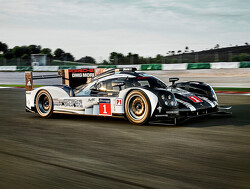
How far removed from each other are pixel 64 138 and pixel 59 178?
201 cm

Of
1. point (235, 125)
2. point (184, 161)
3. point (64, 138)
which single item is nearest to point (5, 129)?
point (64, 138)

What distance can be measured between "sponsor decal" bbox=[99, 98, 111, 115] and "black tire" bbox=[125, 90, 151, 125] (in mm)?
434

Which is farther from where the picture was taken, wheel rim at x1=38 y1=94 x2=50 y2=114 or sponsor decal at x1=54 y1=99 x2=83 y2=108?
wheel rim at x1=38 y1=94 x2=50 y2=114

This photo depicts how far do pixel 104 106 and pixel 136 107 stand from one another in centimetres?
74

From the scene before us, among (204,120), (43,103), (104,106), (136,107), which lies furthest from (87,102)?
(204,120)

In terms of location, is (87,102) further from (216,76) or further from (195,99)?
(216,76)

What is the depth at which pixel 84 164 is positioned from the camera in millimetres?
3801

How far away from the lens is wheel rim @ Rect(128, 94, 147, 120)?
20.1 ft

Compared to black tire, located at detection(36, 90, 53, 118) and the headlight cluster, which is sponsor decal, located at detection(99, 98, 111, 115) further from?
black tire, located at detection(36, 90, 53, 118)

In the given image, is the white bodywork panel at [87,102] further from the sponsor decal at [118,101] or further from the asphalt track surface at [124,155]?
the asphalt track surface at [124,155]

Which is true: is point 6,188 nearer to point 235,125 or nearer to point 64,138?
point 64,138

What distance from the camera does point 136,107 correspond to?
6.22 meters

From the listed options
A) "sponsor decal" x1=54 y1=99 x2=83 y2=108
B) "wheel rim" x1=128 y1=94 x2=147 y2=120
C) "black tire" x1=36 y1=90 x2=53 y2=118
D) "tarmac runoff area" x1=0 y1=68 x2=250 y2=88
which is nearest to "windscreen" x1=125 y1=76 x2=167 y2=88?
"wheel rim" x1=128 y1=94 x2=147 y2=120

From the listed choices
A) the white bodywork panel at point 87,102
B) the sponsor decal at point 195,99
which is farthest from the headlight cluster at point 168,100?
the sponsor decal at point 195,99
